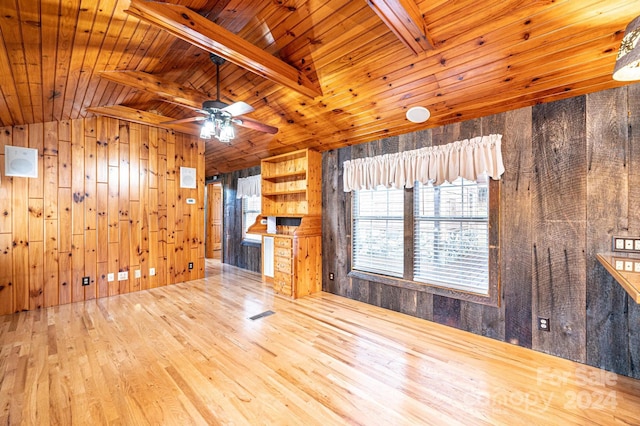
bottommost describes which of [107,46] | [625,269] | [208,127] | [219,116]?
[625,269]

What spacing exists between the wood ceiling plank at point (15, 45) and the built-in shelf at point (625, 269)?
389 cm

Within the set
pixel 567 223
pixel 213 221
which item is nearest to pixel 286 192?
pixel 567 223

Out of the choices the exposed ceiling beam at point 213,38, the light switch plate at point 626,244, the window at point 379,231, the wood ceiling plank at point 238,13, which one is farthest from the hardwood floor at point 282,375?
the wood ceiling plank at point 238,13

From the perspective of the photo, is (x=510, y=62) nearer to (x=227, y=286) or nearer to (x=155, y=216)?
(x=227, y=286)

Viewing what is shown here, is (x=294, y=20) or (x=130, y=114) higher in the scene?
(x=294, y=20)

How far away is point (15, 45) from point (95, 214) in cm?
277

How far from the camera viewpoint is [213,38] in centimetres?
205

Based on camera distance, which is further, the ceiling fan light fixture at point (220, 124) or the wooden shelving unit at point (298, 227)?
the wooden shelving unit at point (298, 227)

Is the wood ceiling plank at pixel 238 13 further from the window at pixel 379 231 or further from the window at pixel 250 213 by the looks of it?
the window at pixel 250 213

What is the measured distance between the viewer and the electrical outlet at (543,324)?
8.11ft

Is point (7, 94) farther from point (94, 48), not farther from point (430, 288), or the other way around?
point (430, 288)

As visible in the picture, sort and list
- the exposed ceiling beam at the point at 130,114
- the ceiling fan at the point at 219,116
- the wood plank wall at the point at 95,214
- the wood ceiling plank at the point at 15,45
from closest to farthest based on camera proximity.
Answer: the wood ceiling plank at the point at 15,45 < the ceiling fan at the point at 219,116 < the wood plank wall at the point at 95,214 < the exposed ceiling beam at the point at 130,114

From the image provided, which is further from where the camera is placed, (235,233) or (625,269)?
(235,233)

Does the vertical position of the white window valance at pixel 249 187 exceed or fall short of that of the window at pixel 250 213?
it exceeds it
